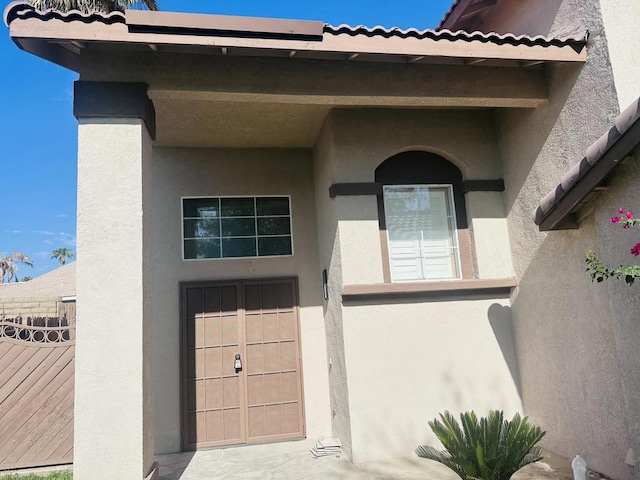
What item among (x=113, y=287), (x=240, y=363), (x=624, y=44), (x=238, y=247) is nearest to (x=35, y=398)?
(x=240, y=363)

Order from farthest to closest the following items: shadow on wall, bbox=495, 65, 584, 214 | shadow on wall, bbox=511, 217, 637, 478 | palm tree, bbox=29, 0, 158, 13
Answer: palm tree, bbox=29, 0, 158, 13, shadow on wall, bbox=495, 65, 584, 214, shadow on wall, bbox=511, 217, 637, 478

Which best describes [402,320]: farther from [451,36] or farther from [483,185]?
[451,36]

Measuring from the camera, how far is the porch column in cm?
454

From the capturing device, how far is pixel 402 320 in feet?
21.1

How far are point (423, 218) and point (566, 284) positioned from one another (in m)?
2.18

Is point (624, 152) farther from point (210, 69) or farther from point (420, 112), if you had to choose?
point (210, 69)

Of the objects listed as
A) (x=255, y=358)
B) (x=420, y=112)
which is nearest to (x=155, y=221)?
(x=255, y=358)

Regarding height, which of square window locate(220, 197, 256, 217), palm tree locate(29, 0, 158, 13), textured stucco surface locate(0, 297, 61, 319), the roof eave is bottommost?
textured stucco surface locate(0, 297, 61, 319)

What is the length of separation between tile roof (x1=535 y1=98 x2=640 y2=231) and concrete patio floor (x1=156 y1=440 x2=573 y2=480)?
9.27 feet

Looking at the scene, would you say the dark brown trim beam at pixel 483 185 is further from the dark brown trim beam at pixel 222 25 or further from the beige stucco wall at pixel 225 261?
the dark brown trim beam at pixel 222 25

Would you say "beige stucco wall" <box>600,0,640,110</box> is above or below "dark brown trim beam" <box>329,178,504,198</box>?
above

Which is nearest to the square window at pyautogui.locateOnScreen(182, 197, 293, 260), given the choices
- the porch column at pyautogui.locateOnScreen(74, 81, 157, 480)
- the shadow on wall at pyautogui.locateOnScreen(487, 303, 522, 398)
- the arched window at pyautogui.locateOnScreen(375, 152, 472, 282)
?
the arched window at pyautogui.locateOnScreen(375, 152, 472, 282)

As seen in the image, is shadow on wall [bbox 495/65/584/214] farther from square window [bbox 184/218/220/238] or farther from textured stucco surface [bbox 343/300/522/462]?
square window [bbox 184/218/220/238]

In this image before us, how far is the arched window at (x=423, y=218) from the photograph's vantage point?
6.87 metres
